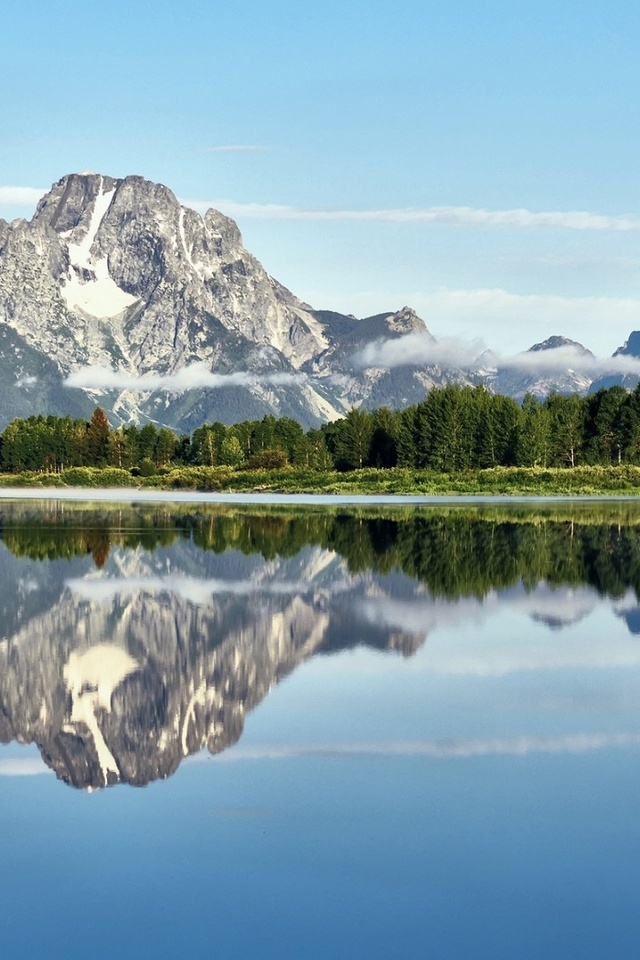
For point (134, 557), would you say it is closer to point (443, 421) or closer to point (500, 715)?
point (500, 715)

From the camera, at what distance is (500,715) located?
16.3 m

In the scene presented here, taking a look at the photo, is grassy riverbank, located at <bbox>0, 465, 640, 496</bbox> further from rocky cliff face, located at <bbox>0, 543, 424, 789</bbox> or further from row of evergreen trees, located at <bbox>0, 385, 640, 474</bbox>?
rocky cliff face, located at <bbox>0, 543, 424, 789</bbox>

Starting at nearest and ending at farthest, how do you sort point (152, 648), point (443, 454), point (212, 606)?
point (152, 648), point (212, 606), point (443, 454)

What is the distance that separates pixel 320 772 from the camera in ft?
43.8

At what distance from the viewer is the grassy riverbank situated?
115 metres

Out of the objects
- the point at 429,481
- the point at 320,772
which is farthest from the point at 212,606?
the point at 429,481

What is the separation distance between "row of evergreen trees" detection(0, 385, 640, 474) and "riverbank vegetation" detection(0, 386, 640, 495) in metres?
0.16

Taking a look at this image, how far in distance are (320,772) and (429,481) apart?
109 m

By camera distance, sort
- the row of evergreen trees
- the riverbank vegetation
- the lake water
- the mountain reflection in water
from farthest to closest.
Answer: the row of evergreen trees → the riverbank vegetation → the mountain reflection in water → the lake water

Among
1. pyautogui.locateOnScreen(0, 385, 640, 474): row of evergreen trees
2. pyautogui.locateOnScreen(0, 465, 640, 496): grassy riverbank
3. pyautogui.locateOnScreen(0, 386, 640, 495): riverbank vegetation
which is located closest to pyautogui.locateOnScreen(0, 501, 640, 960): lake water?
pyautogui.locateOnScreen(0, 465, 640, 496): grassy riverbank

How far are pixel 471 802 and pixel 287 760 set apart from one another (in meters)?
2.47

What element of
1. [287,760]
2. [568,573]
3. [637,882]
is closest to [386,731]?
[287,760]

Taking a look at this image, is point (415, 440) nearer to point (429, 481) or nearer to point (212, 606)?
point (429, 481)

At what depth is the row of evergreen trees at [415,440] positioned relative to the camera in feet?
438
